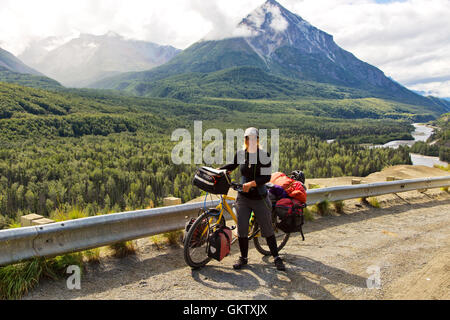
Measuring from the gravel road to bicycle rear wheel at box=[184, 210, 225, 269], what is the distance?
168 mm

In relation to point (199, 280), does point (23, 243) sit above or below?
above

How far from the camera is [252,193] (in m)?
5.89

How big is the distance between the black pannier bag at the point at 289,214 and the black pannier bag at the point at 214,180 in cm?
108

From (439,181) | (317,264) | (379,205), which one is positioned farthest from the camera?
(439,181)

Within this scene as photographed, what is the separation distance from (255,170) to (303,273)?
1804 mm

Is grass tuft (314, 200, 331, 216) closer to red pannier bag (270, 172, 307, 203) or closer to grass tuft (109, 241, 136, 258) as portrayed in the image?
red pannier bag (270, 172, 307, 203)

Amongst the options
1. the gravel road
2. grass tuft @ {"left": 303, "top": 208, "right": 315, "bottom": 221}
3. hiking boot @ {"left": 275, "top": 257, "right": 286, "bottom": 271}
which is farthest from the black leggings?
grass tuft @ {"left": 303, "top": 208, "right": 315, "bottom": 221}

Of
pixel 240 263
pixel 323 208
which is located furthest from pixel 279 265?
pixel 323 208

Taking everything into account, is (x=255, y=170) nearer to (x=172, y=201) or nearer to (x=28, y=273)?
(x=172, y=201)

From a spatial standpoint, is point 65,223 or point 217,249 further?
point 217,249
